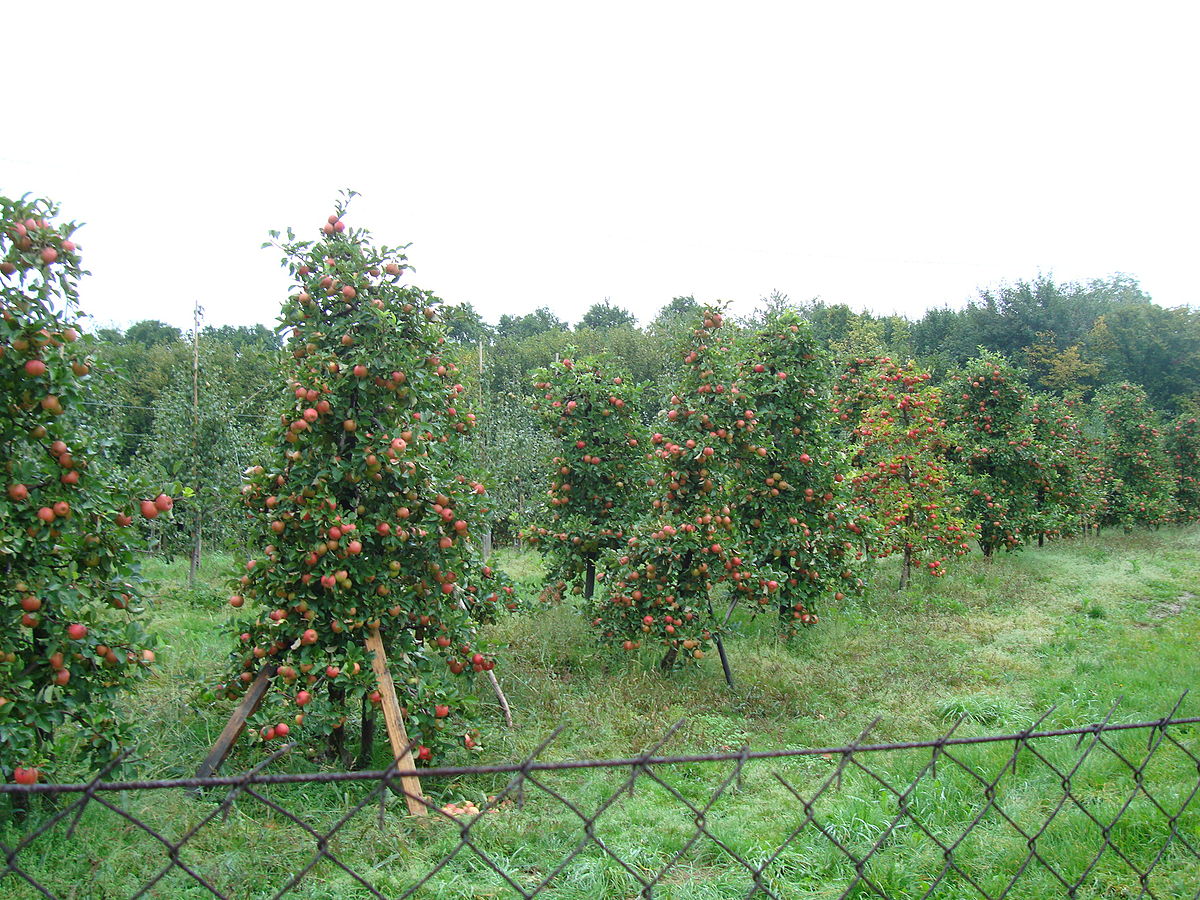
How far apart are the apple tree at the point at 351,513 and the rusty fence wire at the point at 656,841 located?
0.56m

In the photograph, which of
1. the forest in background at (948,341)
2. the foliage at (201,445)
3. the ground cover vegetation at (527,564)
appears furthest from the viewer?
the forest in background at (948,341)

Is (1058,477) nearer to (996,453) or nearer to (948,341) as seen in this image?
(996,453)

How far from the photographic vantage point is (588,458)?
822 cm

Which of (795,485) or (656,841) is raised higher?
(795,485)

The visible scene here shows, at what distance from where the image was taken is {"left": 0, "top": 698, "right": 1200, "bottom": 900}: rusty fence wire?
9.73ft

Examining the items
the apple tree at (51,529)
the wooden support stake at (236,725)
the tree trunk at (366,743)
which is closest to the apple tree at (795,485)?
the tree trunk at (366,743)

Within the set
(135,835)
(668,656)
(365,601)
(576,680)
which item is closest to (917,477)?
(668,656)

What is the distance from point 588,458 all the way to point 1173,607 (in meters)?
7.99

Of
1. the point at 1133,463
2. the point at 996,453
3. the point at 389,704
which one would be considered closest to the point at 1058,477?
the point at 996,453

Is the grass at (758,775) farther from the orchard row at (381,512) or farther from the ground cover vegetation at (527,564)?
the orchard row at (381,512)

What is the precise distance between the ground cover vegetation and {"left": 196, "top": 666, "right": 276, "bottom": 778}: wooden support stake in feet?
0.32

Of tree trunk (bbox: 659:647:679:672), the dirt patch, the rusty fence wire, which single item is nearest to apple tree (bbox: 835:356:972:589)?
the dirt patch

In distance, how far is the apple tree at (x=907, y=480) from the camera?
10.7m

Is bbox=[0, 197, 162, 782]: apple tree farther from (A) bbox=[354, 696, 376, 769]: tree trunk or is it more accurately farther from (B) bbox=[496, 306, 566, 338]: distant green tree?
(B) bbox=[496, 306, 566, 338]: distant green tree
